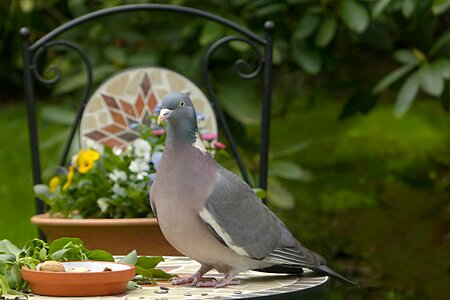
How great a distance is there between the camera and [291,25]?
13.9 feet

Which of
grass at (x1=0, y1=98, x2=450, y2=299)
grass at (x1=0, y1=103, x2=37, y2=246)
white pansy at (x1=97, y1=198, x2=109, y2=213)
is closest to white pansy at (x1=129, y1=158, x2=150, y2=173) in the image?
white pansy at (x1=97, y1=198, x2=109, y2=213)

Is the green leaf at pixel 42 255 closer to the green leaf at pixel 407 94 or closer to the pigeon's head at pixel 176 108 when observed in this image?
the pigeon's head at pixel 176 108

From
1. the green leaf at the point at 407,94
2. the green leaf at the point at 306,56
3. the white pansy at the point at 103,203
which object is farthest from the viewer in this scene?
the green leaf at the point at 306,56

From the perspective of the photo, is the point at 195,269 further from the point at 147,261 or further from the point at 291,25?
the point at 291,25

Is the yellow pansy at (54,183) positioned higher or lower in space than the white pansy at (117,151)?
lower

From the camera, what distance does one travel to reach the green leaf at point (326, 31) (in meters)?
4.01

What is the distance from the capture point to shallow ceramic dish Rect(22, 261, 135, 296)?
74.7 inches

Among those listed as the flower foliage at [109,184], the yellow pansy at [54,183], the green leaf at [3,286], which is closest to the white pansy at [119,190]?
the flower foliage at [109,184]

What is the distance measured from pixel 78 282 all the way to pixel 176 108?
1.26 ft

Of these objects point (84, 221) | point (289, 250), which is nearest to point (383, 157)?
point (84, 221)

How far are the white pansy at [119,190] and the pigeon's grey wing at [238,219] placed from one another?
819 millimetres

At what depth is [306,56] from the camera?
4121 mm

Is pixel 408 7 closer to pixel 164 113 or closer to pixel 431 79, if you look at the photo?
pixel 431 79

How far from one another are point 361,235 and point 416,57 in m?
2.83
